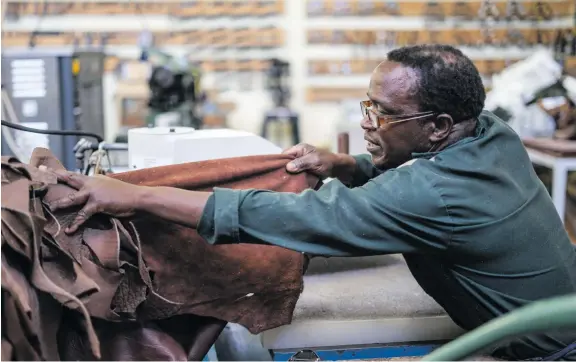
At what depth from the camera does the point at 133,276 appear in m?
1.51

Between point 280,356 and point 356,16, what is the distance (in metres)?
4.78

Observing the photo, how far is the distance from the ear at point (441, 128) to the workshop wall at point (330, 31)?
451 cm

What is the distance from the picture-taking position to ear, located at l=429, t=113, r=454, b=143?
5.24ft

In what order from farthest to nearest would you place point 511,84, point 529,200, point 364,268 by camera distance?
point 511,84, point 364,268, point 529,200

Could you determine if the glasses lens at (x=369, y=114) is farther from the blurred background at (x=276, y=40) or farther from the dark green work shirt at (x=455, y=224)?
the blurred background at (x=276, y=40)

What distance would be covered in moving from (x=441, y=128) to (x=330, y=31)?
480 cm

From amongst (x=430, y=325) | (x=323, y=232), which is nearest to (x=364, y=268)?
(x=430, y=325)

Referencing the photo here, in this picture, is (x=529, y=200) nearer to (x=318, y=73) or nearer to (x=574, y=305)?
(x=574, y=305)

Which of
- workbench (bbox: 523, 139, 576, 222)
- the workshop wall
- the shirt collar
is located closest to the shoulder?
the shirt collar

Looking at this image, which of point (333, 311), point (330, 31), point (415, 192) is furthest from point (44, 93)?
point (330, 31)

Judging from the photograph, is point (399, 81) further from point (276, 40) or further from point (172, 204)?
point (276, 40)

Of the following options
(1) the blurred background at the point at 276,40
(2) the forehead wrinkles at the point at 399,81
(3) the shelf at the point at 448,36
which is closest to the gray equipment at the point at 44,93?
(2) the forehead wrinkles at the point at 399,81

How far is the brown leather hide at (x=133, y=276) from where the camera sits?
123 centimetres

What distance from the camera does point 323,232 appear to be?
1.39 metres
